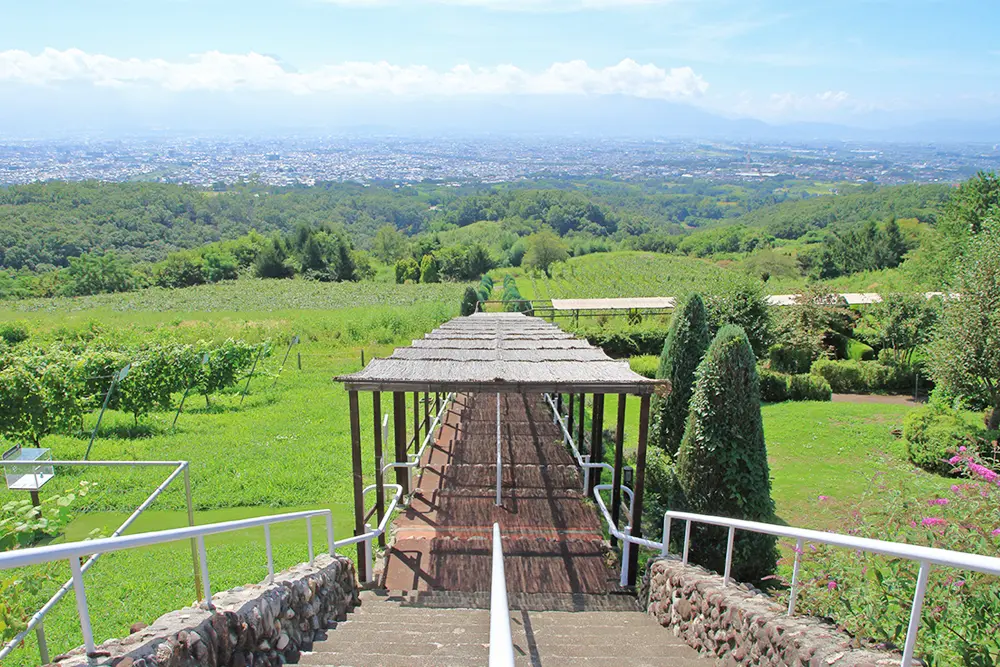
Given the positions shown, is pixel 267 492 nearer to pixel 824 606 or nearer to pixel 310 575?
pixel 310 575

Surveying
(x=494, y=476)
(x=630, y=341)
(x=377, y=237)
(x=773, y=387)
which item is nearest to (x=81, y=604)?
(x=494, y=476)

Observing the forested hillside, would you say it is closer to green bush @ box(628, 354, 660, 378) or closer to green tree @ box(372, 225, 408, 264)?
green tree @ box(372, 225, 408, 264)

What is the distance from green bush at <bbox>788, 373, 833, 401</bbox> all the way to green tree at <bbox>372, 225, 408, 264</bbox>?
75.5m

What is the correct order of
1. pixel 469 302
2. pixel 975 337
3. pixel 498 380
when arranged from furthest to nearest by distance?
pixel 469 302 → pixel 975 337 → pixel 498 380

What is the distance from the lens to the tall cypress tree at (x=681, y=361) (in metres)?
12.6

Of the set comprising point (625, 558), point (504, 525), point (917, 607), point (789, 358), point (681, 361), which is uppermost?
point (917, 607)

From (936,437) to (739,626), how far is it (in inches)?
497

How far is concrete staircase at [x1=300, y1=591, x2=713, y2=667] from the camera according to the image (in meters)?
4.07

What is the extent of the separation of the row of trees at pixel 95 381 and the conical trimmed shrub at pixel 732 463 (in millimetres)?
12380

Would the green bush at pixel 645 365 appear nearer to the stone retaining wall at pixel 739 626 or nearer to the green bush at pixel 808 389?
the green bush at pixel 808 389

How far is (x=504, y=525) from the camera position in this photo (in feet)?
24.4

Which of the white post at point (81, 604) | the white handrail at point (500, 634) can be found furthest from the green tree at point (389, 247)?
the white handrail at point (500, 634)

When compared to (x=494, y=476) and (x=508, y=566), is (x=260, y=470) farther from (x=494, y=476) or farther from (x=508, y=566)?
(x=508, y=566)

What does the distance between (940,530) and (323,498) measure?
8.99 m
